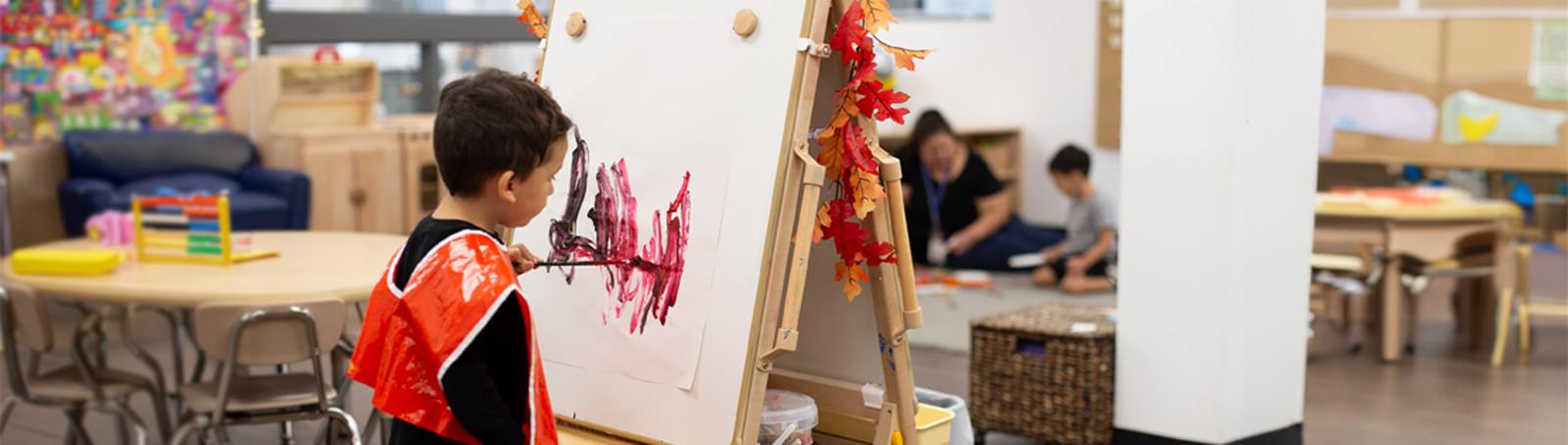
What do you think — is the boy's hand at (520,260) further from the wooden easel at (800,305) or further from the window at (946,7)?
the window at (946,7)

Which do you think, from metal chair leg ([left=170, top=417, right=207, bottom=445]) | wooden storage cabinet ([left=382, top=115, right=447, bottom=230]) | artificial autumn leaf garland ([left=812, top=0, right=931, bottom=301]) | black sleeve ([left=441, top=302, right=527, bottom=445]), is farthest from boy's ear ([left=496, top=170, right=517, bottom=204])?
wooden storage cabinet ([left=382, top=115, right=447, bottom=230])

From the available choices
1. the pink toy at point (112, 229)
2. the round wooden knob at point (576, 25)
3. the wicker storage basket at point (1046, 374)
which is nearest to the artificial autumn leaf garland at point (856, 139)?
the round wooden knob at point (576, 25)

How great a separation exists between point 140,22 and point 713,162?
510cm

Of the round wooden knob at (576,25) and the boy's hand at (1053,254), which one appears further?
the boy's hand at (1053,254)

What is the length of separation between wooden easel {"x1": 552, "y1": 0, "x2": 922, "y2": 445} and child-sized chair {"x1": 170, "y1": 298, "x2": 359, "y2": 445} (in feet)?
2.71

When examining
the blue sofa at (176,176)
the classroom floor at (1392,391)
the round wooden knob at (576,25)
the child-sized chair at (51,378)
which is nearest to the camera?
the round wooden knob at (576,25)

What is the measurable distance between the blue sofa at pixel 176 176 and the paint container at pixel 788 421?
432 cm

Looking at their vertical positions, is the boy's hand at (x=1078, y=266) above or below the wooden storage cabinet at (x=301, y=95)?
below

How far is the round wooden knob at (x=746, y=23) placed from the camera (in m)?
2.33

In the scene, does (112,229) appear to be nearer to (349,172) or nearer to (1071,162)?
(349,172)

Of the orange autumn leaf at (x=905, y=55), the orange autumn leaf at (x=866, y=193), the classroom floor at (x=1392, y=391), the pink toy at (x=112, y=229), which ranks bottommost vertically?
the classroom floor at (x=1392, y=391)

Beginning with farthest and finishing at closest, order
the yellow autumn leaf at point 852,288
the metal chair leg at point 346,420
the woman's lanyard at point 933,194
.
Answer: the woman's lanyard at point 933,194 < the metal chair leg at point 346,420 < the yellow autumn leaf at point 852,288

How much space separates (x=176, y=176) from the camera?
6445 mm

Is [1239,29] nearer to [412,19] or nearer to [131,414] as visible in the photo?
[131,414]
